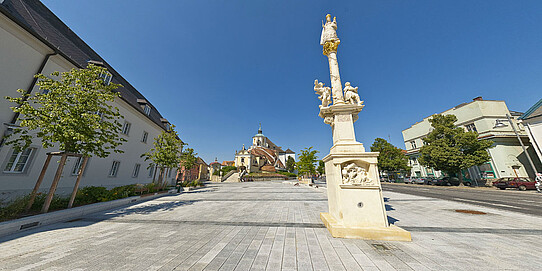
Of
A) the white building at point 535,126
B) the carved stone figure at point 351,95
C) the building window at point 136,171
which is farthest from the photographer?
the white building at point 535,126

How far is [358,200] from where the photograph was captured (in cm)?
433

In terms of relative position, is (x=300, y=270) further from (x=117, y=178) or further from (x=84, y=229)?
(x=117, y=178)

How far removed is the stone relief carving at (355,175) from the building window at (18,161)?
15.0m

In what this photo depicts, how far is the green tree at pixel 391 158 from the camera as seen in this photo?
35.4m

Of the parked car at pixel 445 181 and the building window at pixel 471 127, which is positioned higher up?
the building window at pixel 471 127

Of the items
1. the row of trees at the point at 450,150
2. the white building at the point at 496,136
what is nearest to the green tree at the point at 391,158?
the white building at the point at 496,136

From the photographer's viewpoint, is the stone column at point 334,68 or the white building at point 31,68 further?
the white building at point 31,68

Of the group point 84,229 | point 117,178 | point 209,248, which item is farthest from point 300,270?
point 117,178

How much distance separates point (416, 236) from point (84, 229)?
32.0 feet

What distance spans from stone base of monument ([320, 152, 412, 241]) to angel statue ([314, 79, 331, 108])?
1.83m

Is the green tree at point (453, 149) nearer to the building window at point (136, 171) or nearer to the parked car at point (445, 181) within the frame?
the parked car at point (445, 181)

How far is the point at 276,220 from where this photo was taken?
5.84 metres

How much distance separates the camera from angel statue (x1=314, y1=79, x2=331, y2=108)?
5466 mm

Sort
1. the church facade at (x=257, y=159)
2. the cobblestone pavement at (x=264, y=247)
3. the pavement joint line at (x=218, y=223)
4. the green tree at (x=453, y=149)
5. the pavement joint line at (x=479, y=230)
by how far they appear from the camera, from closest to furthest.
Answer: the cobblestone pavement at (x=264, y=247), the pavement joint line at (x=479, y=230), the pavement joint line at (x=218, y=223), the green tree at (x=453, y=149), the church facade at (x=257, y=159)
